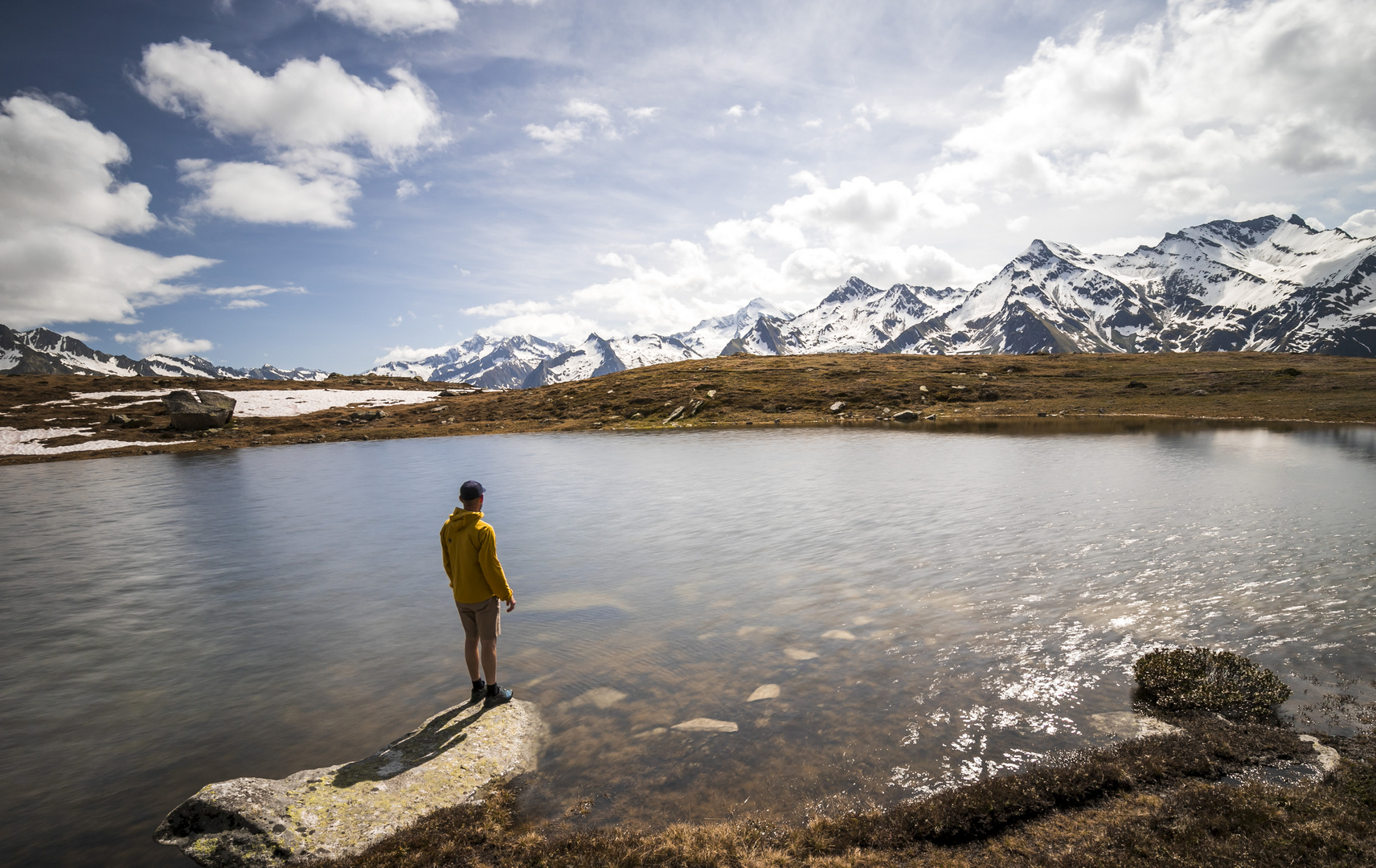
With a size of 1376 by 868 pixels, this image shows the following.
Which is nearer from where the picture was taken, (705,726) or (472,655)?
(705,726)

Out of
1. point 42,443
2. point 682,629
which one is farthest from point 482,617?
point 42,443

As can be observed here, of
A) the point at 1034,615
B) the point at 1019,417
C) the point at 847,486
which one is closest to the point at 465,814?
the point at 1034,615

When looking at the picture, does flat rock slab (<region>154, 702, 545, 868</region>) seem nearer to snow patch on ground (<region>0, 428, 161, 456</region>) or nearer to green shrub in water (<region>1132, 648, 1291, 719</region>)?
green shrub in water (<region>1132, 648, 1291, 719</region>)

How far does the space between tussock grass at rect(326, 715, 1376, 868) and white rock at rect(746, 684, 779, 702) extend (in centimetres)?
326

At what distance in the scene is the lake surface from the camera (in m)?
9.01

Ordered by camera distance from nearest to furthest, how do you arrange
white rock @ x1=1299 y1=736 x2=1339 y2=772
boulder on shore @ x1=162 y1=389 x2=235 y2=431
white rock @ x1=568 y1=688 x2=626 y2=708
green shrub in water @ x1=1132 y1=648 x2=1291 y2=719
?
1. white rock @ x1=1299 y1=736 x2=1339 y2=772
2. green shrub in water @ x1=1132 y1=648 x2=1291 y2=719
3. white rock @ x1=568 y1=688 x2=626 y2=708
4. boulder on shore @ x1=162 y1=389 x2=235 y2=431

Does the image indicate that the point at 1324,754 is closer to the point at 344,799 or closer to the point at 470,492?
the point at 344,799

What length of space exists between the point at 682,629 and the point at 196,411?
92.3m

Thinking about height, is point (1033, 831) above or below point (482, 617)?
below

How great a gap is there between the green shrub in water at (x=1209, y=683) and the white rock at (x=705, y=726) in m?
7.23

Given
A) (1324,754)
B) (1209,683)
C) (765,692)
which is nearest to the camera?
(1324,754)

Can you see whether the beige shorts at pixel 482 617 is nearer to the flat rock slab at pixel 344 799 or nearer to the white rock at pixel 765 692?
the flat rock slab at pixel 344 799

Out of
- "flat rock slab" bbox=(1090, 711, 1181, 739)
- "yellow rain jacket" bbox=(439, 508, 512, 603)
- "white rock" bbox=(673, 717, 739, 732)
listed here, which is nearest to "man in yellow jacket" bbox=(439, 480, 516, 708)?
"yellow rain jacket" bbox=(439, 508, 512, 603)

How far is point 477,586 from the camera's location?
1148 cm
